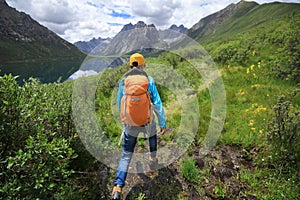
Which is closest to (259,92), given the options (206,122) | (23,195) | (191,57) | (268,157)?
(206,122)

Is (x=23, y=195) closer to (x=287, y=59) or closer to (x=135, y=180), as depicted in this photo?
(x=135, y=180)

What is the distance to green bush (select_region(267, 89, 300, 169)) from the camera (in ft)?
14.7

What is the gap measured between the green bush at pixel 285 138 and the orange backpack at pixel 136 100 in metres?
3.05

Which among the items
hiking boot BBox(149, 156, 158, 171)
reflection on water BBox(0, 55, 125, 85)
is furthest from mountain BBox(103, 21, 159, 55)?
hiking boot BBox(149, 156, 158, 171)

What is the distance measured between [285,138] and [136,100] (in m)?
3.52

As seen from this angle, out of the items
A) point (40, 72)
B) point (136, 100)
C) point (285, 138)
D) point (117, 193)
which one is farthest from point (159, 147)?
point (40, 72)

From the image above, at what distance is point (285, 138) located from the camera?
183 inches

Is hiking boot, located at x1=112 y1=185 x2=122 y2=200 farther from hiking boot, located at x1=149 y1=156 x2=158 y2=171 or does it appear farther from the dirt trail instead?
hiking boot, located at x1=149 y1=156 x2=158 y2=171

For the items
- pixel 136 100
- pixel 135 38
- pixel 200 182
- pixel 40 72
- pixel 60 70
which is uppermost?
pixel 60 70

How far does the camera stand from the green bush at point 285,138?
448 cm

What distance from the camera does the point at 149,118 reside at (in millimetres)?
4094

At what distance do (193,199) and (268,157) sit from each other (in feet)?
7.10

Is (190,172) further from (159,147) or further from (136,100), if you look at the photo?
(136,100)

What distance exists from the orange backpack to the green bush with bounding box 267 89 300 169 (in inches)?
120
